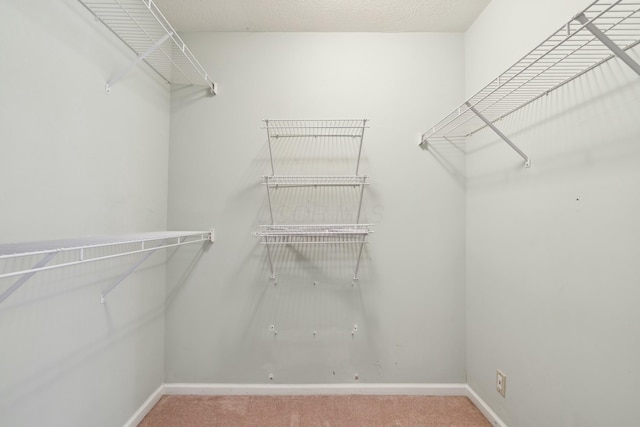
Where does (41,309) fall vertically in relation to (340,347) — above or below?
above

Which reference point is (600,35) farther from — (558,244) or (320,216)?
(320,216)

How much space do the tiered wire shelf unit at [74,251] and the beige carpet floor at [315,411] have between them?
849 mm

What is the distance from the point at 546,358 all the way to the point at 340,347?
1033 mm

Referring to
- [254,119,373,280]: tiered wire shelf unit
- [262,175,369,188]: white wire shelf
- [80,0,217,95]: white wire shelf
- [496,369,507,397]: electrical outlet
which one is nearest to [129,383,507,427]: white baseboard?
[496,369,507,397]: electrical outlet

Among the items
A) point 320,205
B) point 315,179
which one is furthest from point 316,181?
point 320,205

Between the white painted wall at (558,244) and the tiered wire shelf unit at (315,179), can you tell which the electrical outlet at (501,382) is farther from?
the tiered wire shelf unit at (315,179)

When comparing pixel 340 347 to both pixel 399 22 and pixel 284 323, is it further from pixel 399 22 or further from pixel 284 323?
pixel 399 22

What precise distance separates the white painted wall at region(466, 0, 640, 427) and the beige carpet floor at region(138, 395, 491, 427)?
245 mm

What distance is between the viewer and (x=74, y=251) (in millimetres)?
1048

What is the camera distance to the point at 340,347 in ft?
5.58

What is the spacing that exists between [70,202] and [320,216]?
1.18 meters

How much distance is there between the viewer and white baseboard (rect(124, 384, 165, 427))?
138 cm

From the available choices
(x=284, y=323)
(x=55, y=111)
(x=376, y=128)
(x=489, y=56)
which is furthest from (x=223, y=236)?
(x=489, y=56)

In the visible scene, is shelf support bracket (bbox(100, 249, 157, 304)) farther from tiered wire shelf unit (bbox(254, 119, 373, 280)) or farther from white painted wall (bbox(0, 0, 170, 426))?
tiered wire shelf unit (bbox(254, 119, 373, 280))
